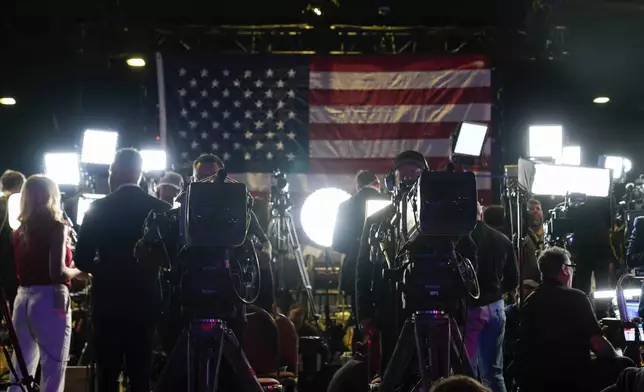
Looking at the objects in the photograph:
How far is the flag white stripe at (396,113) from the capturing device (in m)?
12.2

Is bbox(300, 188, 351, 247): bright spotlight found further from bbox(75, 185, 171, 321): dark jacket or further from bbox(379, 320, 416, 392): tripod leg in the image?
bbox(379, 320, 416, 392): tripod leg

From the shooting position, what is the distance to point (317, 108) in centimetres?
1234

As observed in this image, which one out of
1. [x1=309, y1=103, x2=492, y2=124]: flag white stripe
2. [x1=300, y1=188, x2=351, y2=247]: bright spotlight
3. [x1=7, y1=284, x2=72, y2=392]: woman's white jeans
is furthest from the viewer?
[x1=309, y1=103, x2=492, y2=124]: flag white stripe

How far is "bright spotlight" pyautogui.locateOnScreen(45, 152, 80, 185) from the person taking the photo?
33.7ft

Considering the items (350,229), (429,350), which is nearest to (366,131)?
(350,229)

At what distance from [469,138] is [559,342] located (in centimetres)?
303

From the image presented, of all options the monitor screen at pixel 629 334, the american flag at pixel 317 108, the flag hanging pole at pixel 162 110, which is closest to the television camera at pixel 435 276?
the monitor screen at pixel 629 334

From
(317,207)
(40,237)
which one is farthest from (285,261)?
(40,237)

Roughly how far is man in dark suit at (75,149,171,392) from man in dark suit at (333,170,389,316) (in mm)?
1891

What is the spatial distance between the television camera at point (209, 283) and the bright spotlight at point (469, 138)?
185 inches

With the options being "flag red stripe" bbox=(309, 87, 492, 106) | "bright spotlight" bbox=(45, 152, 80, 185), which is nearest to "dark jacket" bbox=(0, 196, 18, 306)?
"bright spotlight" bbox=(45, 152, 80, 185)

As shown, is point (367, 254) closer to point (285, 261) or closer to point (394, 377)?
point (394, 377)

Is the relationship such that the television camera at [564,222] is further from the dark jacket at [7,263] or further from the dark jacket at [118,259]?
the dark jacket at [7,263]

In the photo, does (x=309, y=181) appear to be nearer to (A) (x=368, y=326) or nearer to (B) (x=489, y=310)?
(B) (x=489, y=310)
